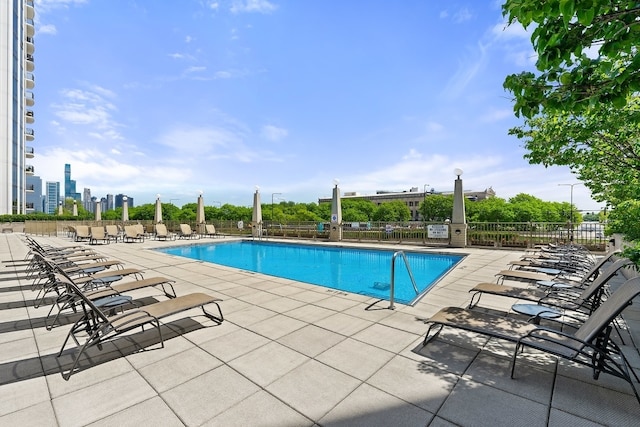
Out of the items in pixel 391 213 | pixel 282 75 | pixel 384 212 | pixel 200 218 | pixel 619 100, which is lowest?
pixel 200 218

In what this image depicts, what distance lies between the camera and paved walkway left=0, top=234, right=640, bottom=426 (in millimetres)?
2260

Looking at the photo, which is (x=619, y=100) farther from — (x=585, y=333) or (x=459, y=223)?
(x=459, y=223)

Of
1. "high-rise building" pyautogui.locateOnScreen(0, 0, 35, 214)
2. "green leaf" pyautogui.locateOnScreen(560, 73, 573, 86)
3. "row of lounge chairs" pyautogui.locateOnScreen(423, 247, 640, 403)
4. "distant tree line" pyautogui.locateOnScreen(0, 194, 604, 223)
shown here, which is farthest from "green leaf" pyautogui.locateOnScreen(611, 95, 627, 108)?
"high-rise building" pyautogui.locateOnScreen(0, 0, 35, 214)

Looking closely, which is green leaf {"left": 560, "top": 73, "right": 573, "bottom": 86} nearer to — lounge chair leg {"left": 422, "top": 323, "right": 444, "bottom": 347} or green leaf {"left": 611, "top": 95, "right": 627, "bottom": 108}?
green leaf {"left": 611, "top": 95, "right": 627, "bottom": 108}

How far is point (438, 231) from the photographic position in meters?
14.7

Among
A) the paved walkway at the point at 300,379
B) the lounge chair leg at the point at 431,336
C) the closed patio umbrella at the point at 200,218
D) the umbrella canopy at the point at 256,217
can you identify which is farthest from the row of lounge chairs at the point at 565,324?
the closed patio umbrella at the point at 200,218

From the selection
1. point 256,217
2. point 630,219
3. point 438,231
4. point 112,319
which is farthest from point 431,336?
point 256,217

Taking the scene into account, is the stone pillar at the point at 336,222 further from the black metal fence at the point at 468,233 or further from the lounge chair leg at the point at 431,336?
the lounge chair leg at the point at 431,336

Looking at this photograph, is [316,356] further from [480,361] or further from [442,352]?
[480,361]

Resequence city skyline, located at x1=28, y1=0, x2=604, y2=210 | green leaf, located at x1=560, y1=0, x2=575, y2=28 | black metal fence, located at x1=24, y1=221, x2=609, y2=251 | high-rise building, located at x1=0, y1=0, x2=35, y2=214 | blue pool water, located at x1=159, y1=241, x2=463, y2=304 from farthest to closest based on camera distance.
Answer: high-rise building, located at x1=0, y1=0, x2=35, y2=214 < black metal fence, located at x1=24, y1=221, x2=609, y2=251 < blue pool water, located at x1=159, y1=241, x2=463, y2=304 < city skyline, located at x1=28, y1=0, x2=604, y2=210 < green leaf, located at x1=560, y1=0, x2=575, y2=28

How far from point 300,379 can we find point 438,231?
43.7 feet

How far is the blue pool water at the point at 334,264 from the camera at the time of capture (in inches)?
335

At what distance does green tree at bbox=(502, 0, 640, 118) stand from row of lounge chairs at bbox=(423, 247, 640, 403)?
1692mm

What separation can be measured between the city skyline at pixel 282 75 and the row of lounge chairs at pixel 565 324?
256 centimetres
